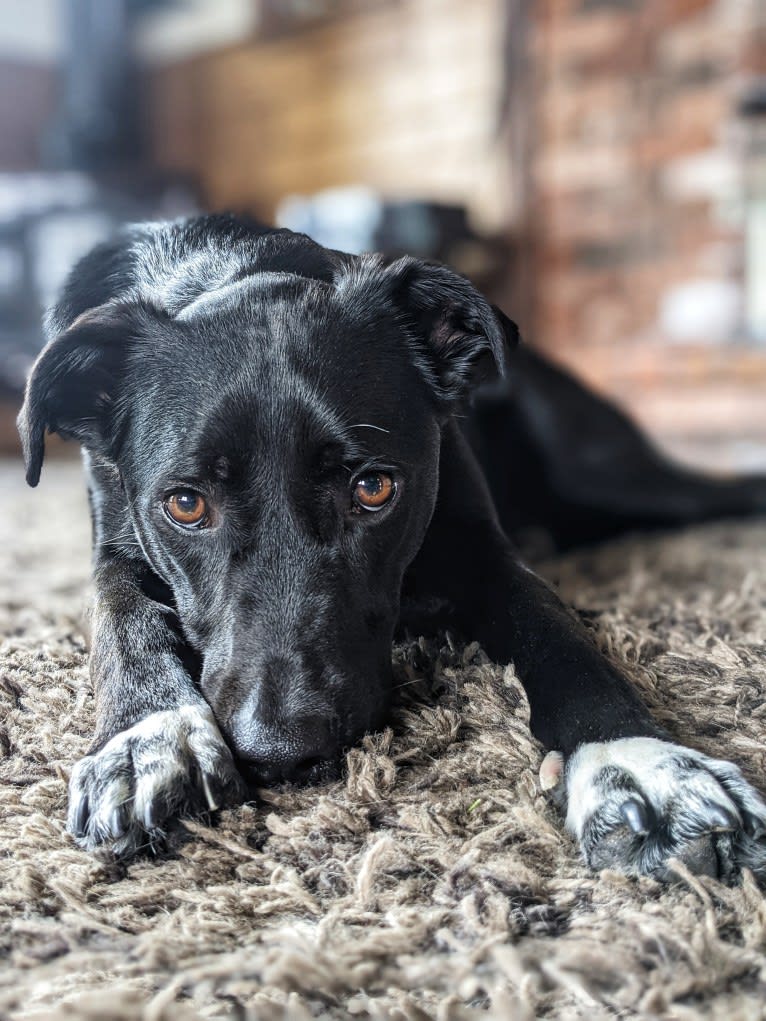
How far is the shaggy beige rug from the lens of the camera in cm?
94

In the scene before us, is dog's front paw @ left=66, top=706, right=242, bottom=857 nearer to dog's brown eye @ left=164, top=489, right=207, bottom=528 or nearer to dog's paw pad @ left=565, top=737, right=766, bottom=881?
dog's brown eye @ left=164, top=489, right=207, bottom=528

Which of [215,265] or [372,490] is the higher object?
[215,265]

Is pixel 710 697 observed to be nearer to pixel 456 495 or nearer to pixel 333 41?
pixel 456 495

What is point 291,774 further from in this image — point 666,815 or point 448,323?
point 448,323

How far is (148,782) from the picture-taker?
1.24 m

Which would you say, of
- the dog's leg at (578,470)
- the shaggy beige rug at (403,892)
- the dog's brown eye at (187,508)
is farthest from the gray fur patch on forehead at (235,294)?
the dog's leg at (578,470)

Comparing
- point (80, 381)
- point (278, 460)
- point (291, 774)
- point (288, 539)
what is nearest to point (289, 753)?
point (291, 774)

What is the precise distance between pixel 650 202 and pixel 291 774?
5.13 metres

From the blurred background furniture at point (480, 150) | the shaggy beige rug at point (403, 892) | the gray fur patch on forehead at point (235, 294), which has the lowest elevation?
the shaggy beige rug at point (403, 892)

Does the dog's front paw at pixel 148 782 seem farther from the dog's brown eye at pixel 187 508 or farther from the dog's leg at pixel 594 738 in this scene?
the dog's leg at pixel 594 738

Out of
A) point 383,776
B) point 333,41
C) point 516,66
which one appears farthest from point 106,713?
point 333,41

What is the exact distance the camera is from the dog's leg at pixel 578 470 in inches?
119

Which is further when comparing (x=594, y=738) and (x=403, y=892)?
(x=594, y=738)

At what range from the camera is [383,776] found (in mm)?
1332
